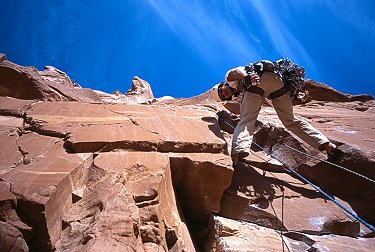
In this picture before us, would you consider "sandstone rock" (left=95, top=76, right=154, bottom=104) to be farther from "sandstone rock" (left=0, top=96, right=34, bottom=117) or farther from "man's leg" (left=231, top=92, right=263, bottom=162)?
"man's leg" (left=231, top=92, right=263, bottom=162)

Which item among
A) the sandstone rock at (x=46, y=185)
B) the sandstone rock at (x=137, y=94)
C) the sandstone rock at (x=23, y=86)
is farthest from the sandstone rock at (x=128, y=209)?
the sandstone rock at (x=137, y=94)

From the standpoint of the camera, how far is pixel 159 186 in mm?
2865

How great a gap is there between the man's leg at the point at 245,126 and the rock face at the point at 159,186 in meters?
0.26

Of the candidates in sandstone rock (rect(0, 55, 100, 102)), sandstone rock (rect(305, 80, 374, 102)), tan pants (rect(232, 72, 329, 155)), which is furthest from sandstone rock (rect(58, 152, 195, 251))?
sandstone rock (rect(305, 80, 374, 102))

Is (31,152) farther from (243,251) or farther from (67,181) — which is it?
(243,251)

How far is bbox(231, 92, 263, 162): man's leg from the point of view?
158 inches

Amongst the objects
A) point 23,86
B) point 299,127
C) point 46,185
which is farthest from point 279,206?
point 23,86

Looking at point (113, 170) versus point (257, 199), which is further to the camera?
point (257, 199)

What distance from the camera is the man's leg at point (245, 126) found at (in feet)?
13.2

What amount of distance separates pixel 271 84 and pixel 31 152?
3.85m

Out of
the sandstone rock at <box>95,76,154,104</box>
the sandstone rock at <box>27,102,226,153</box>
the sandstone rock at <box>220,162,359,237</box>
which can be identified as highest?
the sandstone rock at <box>95,76,154,104</box>

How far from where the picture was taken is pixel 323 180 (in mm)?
4645

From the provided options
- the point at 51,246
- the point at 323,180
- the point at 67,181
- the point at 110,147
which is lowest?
the point at 51,246

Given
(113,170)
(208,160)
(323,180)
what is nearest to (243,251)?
(208,160)
